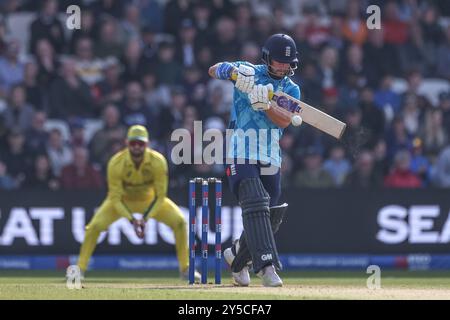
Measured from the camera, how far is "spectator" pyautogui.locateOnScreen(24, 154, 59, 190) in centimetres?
1719

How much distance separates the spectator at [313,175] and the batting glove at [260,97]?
22.2 feet

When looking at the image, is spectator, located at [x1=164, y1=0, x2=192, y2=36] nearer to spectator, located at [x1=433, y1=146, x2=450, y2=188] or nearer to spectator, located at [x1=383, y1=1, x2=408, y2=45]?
spectator, located at [x1=383, y1=1, x2=408, y2=45]

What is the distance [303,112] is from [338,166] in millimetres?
6884

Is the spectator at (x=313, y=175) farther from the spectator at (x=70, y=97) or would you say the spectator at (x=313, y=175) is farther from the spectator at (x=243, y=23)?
the spectator at (x=70, y=97)

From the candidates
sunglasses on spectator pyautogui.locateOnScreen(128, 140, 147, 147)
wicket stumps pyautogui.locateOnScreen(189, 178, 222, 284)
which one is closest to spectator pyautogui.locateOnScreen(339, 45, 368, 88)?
sunglasses on spectator pyautogui.locateOnScreen(128, 140, 147, 147)

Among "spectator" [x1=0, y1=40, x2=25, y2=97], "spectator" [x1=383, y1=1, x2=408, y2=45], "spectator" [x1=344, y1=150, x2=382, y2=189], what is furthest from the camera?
"spectator" [x1=383, y1=1, x2=408, y2=45]

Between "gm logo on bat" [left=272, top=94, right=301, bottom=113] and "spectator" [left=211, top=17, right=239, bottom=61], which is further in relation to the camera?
"spectator" [left=211, top=17, right=239, bottom=61]

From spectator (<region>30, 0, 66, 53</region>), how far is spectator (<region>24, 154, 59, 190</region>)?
87.0 inches

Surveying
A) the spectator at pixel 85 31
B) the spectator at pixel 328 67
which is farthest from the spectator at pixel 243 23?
the spectator at pixel 85 31

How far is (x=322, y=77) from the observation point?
18750mm

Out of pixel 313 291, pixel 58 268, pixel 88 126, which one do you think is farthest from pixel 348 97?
pixel 313 291

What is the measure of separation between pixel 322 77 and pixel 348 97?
0.52 meters

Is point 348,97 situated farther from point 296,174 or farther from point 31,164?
point 31,164

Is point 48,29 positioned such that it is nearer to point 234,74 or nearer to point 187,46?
point 187,46
